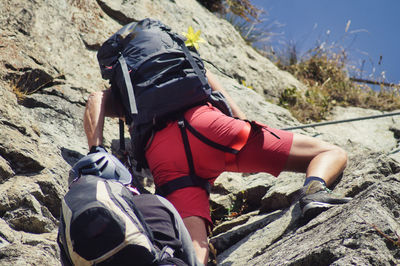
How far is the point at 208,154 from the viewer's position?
12.1ft

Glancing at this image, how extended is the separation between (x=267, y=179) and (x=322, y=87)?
13.8ft

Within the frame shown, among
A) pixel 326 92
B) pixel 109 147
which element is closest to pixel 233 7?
pixel 326 92

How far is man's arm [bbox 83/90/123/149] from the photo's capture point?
390 cm

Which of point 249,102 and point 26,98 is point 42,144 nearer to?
point 26,98

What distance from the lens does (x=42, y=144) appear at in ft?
13.3

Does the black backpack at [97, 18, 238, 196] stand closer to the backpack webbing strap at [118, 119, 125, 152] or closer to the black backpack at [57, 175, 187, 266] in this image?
the backpack webbing strap at [118, 119, 125, 152]

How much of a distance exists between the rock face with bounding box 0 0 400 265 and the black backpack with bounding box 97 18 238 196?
2.29 ft

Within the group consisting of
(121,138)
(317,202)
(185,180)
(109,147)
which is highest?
(317,202)

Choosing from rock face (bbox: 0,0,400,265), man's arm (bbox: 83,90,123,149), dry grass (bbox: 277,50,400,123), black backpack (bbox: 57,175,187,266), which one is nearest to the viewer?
black backpack (bbox: 57,175,187,266)

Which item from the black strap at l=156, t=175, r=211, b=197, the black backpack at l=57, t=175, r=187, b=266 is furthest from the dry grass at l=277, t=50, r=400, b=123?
the black backpack at l=57, t=175, r=187, b=266

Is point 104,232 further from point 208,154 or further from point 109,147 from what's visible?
point 109,147

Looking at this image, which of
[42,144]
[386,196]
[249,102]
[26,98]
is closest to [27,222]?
[42,144]

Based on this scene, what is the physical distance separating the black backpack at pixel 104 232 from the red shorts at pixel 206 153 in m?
1.09

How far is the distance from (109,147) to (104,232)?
8.05 feet
